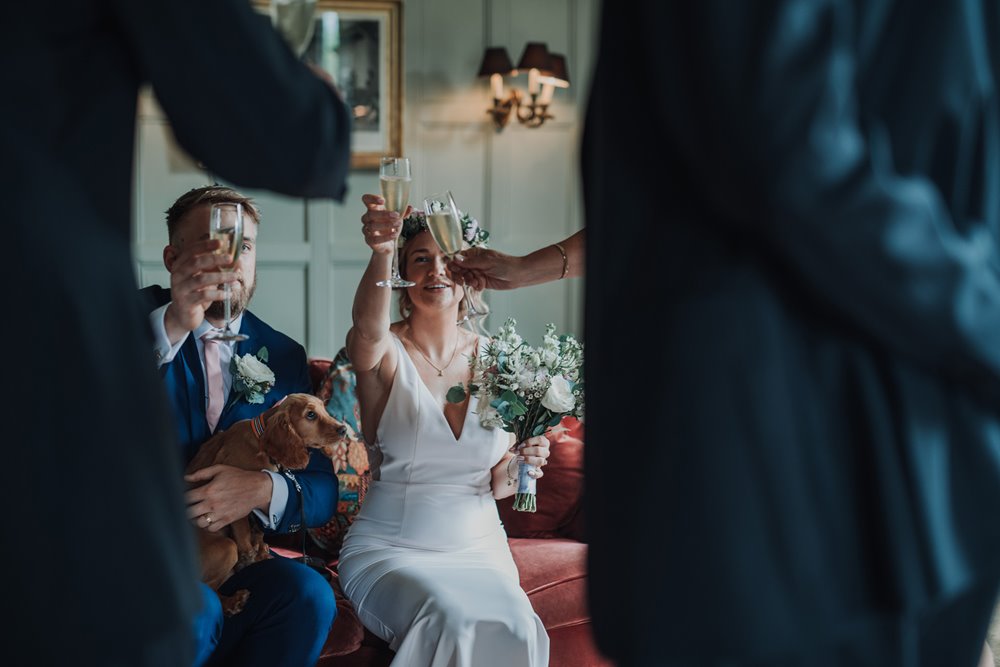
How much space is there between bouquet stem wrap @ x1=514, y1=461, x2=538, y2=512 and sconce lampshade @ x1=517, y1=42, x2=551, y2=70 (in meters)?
3.47

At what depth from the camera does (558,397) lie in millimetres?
2486

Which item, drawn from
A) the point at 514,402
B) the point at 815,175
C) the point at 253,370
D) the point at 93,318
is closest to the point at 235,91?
the point at 93,318

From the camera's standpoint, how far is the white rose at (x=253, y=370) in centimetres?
244

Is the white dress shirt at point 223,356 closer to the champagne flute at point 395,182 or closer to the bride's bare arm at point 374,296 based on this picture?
the bride's bare arm at point 374,296

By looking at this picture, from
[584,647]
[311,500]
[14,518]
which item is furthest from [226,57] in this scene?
[584,647]

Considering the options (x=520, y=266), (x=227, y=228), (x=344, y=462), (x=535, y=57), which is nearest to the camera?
(x=227, y=228)

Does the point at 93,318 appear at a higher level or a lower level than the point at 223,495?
higher

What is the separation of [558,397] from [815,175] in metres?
1.63

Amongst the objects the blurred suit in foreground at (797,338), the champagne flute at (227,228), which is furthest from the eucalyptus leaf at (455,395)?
the blurred suit in foreground at (797,338)

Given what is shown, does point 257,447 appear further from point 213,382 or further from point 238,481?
point 213,382

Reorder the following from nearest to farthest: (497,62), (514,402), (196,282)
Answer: (196,282), (514,402), (497,62)

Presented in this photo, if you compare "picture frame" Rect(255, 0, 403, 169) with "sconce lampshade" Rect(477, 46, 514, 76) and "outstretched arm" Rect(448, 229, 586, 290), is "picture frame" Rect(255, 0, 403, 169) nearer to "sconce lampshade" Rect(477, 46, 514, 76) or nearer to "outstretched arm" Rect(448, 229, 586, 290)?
"sconce lampshade" Rect(477, 46, 514, 76)

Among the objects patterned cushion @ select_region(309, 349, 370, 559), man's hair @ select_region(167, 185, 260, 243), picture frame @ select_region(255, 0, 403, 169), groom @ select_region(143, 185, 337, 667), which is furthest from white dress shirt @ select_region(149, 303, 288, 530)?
picture frame @ select_region(255, 0, 403, 169)

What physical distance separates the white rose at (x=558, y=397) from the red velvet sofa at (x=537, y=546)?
0.42 metres
